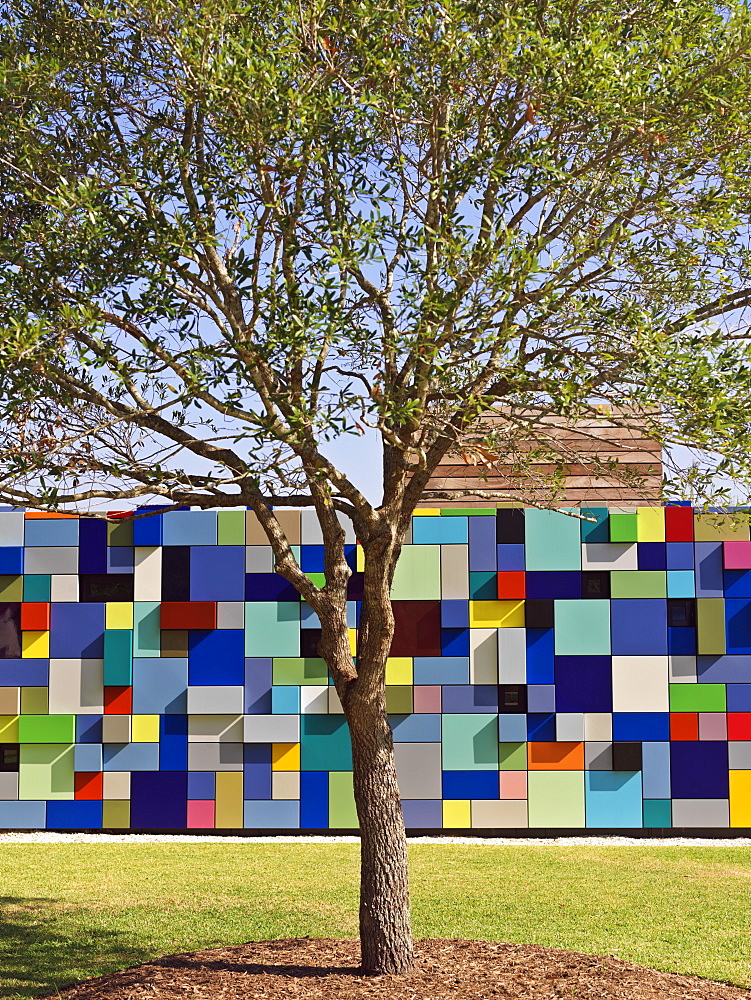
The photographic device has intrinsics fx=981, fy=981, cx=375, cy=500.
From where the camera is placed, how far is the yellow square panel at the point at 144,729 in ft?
37.7

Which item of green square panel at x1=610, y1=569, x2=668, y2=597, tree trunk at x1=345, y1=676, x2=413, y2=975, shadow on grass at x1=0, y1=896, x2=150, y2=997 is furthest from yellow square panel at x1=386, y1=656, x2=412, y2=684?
tree trunk at x1=345, y1=676, x2=413, y2=975

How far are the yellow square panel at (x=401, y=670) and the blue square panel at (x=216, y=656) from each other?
5.79 ft

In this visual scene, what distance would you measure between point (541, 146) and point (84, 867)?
8.33 metres

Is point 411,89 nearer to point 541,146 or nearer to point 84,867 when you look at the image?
point 541,146

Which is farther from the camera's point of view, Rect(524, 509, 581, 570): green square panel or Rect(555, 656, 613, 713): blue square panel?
Rect(524, 509, 581, 570): green square panel

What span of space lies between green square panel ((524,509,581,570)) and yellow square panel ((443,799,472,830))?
2.84 metres

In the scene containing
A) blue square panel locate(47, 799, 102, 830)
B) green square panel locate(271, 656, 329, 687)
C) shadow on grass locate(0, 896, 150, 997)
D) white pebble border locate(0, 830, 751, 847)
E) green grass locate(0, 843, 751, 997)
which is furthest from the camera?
green square panel locate(271, 656, 329, 687)

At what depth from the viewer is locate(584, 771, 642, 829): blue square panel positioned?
1122 cm

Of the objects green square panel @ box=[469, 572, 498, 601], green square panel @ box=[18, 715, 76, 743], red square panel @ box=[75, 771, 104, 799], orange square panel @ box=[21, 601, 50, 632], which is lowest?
red square panel @ box=[75, 771, 104, 799]

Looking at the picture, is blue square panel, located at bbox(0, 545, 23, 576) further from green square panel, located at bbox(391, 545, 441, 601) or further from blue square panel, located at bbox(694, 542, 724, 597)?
blue square panel, located at bbox(694, 542, 724, 597)

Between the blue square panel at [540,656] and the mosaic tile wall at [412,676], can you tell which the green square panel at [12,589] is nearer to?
the mosaic tile wall at [412,676]

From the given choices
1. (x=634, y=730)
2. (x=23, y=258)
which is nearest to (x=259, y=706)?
(x=634, y=730)

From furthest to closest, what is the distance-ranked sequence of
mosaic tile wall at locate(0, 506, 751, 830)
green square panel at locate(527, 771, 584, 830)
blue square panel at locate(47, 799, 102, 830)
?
blue square panel at locate(47, 799, 102, 830) < mosaic tile wall at locate(0, 506, 751, 830) < green square panel at locate(527, 771, 584, 830)

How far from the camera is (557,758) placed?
11.3 m
